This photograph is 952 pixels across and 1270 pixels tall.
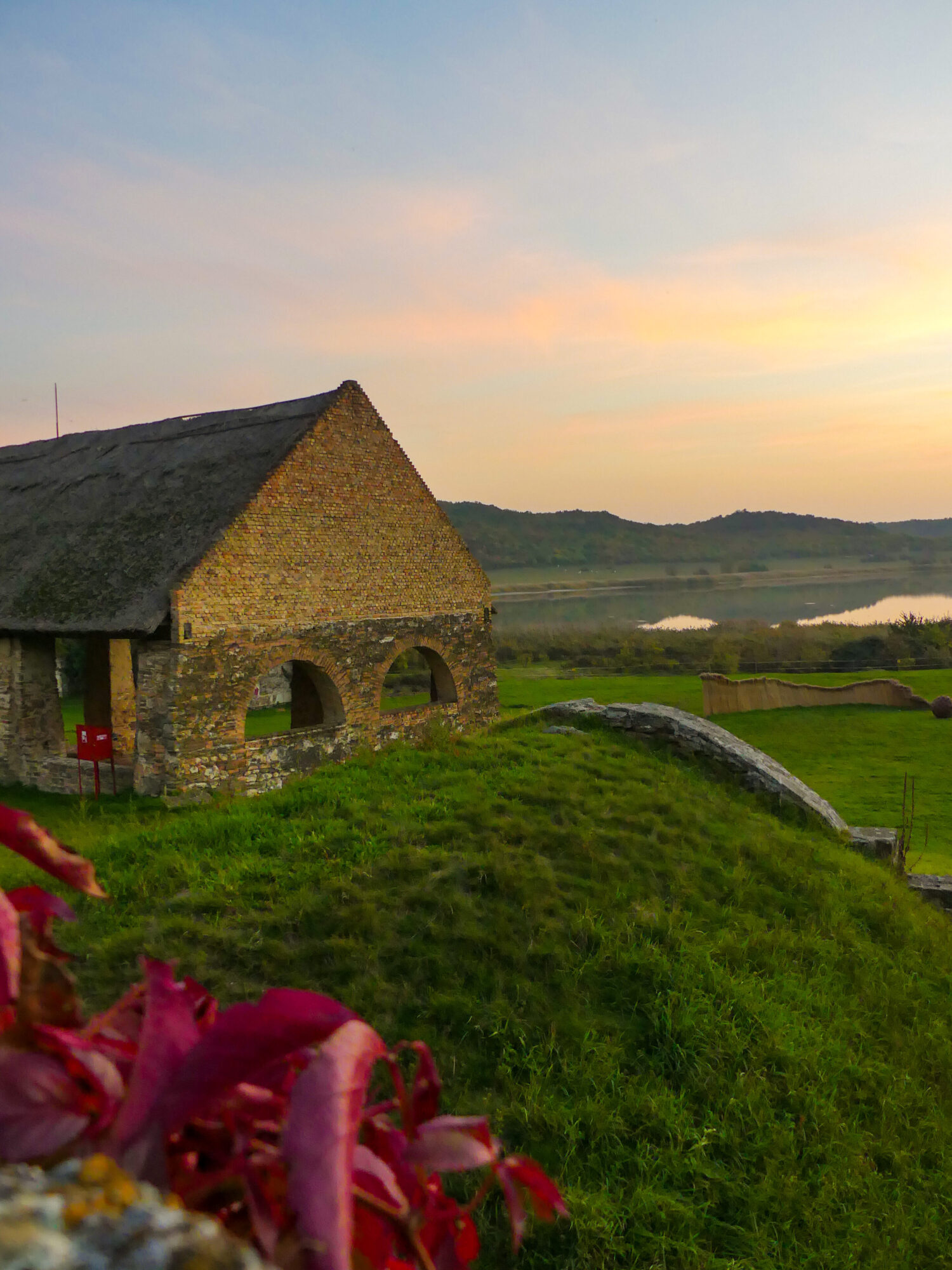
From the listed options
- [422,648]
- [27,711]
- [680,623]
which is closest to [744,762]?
[422,648]

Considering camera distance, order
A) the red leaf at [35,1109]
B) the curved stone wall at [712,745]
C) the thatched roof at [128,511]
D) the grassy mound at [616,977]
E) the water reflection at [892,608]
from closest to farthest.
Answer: the red leaf at [35,1109]
the grassy mound at [616,977]
the curved stone wall at [712,745]
the thatched roof at [128,511]
the water reflection at [892,608]

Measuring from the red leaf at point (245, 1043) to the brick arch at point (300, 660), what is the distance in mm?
16951

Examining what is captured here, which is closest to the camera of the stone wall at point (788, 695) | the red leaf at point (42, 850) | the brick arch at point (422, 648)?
the red leaf at point (42, 850)

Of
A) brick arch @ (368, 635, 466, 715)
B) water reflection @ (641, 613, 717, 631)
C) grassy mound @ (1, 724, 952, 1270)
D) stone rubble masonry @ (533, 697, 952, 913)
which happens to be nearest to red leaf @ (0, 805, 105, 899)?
grassy mound @ (1, 724, 952, 1270)

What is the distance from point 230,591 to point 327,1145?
17606 millimetres

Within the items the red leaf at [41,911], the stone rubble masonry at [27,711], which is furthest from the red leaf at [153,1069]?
the stone rubble masonry at [27,711]

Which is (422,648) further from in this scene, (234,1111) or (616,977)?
(234,1111)

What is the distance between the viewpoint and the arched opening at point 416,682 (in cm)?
2377

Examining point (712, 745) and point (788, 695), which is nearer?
point (712, 745)

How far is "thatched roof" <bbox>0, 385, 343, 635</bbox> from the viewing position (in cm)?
1784

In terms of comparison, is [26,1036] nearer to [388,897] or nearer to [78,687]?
[388,897]

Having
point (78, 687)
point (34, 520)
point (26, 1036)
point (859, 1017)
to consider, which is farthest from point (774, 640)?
point (26, 1036)

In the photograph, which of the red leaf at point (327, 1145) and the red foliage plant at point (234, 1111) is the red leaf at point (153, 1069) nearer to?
the red foliage plant at point (234, 1111)

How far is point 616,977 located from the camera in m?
6.62
